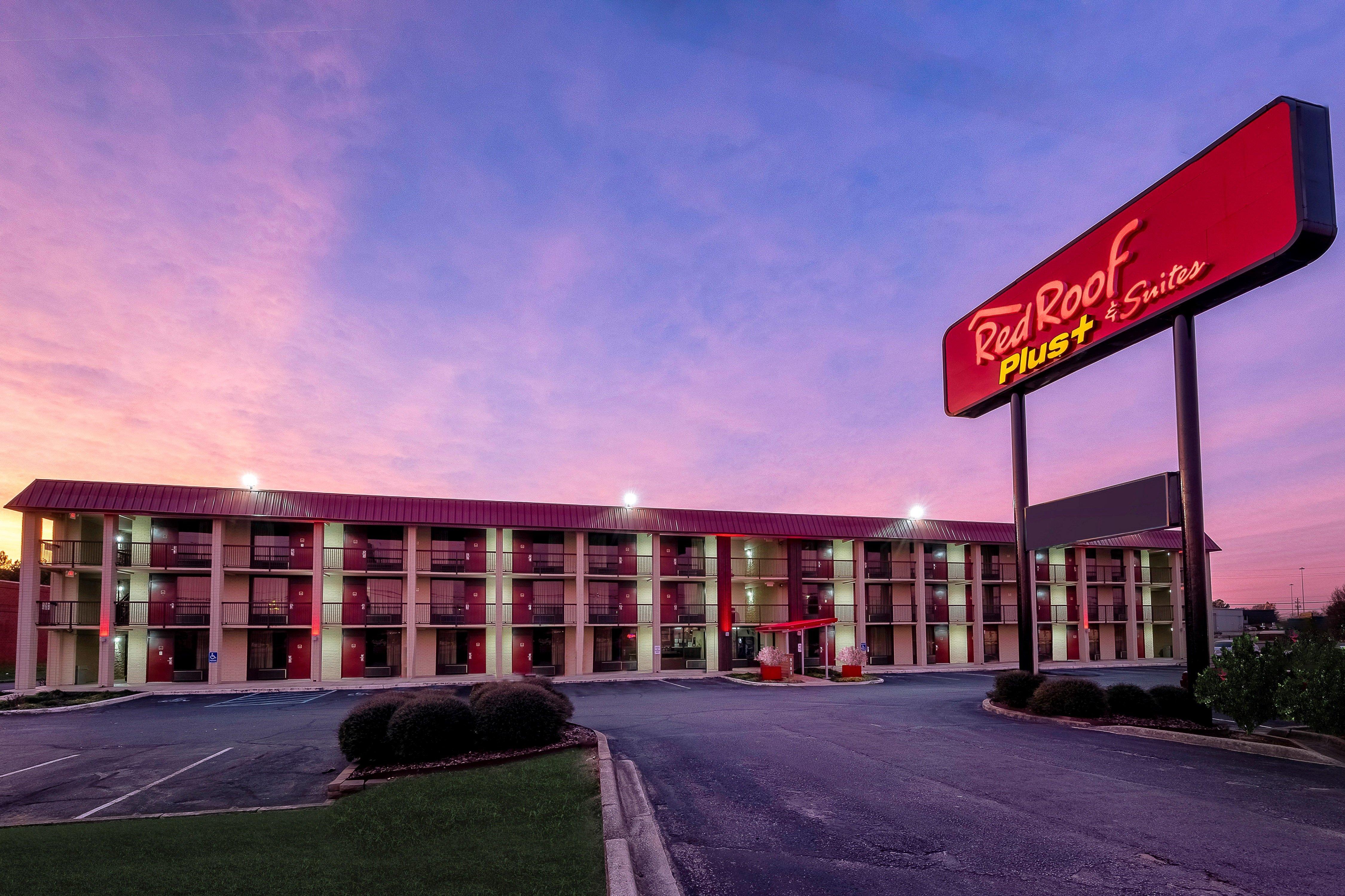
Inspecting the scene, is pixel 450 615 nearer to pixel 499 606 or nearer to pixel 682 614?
pixel 499 606

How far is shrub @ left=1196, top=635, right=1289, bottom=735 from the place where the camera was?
620 inches

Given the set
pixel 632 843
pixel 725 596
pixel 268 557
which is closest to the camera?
pixel 632 843

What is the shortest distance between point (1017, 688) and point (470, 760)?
1569cm

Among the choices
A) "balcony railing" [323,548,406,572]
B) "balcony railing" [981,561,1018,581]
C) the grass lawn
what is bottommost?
the grass lawn

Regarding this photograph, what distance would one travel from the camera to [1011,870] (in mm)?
7734

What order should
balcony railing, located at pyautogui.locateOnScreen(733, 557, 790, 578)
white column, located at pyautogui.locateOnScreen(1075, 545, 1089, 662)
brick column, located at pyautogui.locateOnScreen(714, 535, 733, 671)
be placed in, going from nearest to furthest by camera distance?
brick column, located at pyautogui.locateOnScreen(714, 535, 733, 671) → balcony railing, located at pyautogui.locateOnScreen(733, 557, 790, 578) → white column, located at pyautogui.locateOnScreen(1075, 545, 1089, 662)

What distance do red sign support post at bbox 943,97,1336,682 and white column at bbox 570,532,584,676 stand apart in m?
22.6

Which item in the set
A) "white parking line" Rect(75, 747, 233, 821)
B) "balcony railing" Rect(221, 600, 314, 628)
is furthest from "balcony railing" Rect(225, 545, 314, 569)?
"white parking line" Rect(75, 747, 233, 821)

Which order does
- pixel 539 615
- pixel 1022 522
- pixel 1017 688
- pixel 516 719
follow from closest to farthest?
pixel 516 719 → pixel 1017 688 → pixel 1022 522 → pixel 539 615

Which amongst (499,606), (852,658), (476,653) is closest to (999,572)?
(852,658)

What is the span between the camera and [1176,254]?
61.3 feet

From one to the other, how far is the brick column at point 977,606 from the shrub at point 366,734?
42.1 m

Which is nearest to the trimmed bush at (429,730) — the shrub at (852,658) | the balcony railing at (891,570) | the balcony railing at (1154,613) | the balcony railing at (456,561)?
the shrub at (852,658)

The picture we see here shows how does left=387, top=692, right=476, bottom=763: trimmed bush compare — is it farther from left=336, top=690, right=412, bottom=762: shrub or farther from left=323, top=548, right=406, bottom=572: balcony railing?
left=323, top=548, right=406, bottom=572: balcony railing
